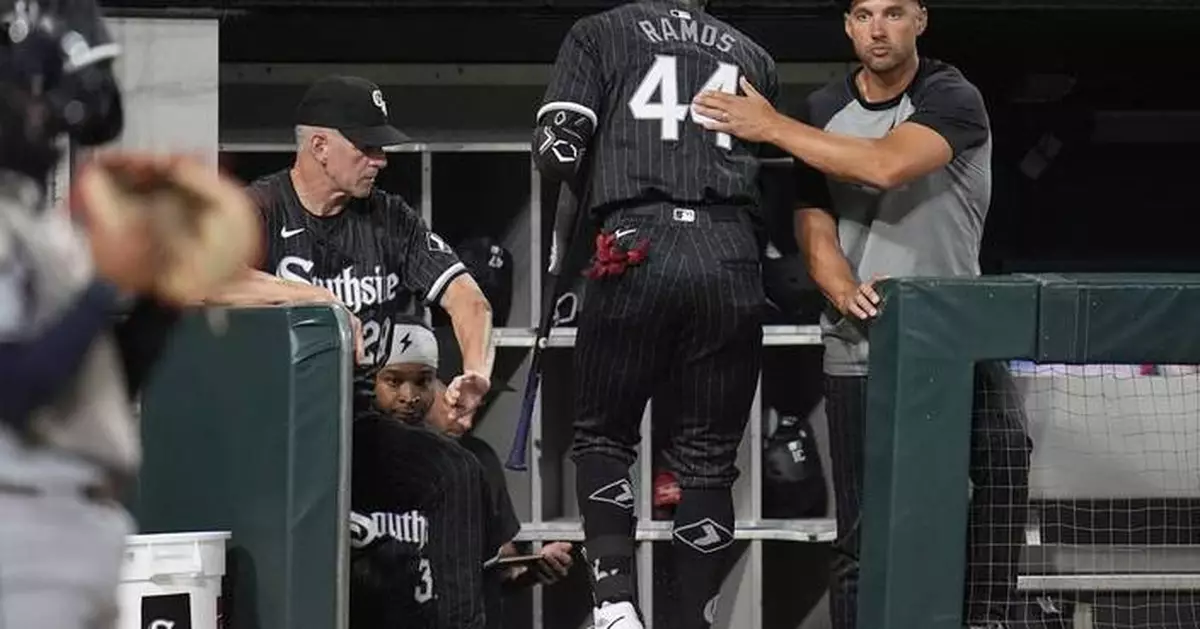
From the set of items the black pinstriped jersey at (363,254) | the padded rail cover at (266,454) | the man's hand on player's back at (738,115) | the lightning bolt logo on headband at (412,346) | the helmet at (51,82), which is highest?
the man's hand on player's back at (738,115)

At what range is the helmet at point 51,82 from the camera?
8.73 ft

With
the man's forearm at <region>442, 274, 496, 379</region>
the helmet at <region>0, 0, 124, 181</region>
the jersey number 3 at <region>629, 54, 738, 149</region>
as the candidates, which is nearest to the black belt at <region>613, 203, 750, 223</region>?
the jersey number 3 at <region>629, 54, 738, 149</region>

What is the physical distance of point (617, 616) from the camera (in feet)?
14.5

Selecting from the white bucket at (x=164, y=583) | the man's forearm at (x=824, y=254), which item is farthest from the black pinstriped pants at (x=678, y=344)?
the white bucket at (x=164, y=583)

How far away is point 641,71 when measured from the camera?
4.59m

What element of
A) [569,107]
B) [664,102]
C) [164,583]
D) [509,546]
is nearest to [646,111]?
[664,102]

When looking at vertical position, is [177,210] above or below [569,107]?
below

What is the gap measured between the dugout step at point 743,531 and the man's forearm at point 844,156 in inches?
65.6

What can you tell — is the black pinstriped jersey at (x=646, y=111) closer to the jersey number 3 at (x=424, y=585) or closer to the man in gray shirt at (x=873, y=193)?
the man in gray shirt at (x=873, y=193)

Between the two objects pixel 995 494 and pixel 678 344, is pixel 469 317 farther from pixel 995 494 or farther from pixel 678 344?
pixel 995 494

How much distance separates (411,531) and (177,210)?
2.17m

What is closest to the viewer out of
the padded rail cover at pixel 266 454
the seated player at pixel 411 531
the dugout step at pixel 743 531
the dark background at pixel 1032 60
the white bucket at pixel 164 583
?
the white bucket at pixel 164 583

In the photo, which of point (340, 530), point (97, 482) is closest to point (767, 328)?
point (340, 530)

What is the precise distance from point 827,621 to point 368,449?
2.04 meters
